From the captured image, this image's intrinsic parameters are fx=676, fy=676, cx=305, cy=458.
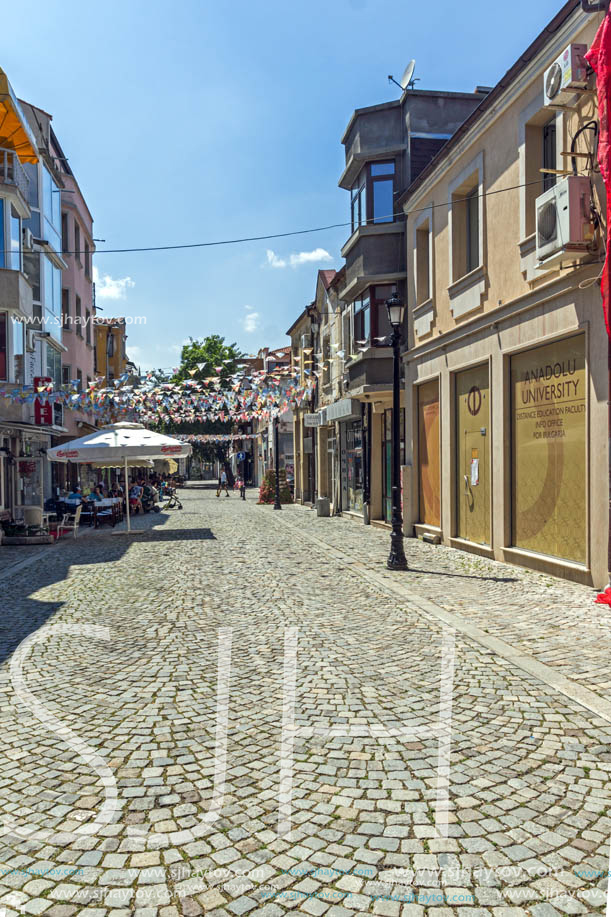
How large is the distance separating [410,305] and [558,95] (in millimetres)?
7453

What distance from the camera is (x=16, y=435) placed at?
21.2m

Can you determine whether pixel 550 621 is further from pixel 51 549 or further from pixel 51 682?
pixel 51 549

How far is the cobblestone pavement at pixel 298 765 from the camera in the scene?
9.12ft

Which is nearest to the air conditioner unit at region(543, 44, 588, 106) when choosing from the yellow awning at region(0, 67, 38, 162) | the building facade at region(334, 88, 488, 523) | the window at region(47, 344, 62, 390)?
the building facade at region(334, 88, 488, 523)

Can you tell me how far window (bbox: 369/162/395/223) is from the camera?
17422mm

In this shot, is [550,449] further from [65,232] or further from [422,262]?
[65,232]

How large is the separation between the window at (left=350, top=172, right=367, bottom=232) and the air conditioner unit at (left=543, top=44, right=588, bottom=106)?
8487 mm

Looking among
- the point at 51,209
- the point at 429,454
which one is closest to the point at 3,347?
the point at 51,209

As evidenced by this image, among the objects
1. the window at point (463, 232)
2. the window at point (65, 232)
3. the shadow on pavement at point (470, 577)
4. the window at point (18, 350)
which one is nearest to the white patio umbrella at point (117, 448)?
the window at point (18, 350)

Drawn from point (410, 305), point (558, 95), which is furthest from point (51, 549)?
point (558, 95)

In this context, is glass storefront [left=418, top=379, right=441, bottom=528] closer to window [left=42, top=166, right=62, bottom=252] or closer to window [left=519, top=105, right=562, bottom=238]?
window [left=519, top=105, right=562, bottom=238]

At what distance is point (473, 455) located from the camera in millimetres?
12836

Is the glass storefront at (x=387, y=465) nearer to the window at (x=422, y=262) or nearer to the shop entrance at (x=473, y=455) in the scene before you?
the window at (x=422, y=262)

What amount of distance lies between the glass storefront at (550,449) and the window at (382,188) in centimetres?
794
